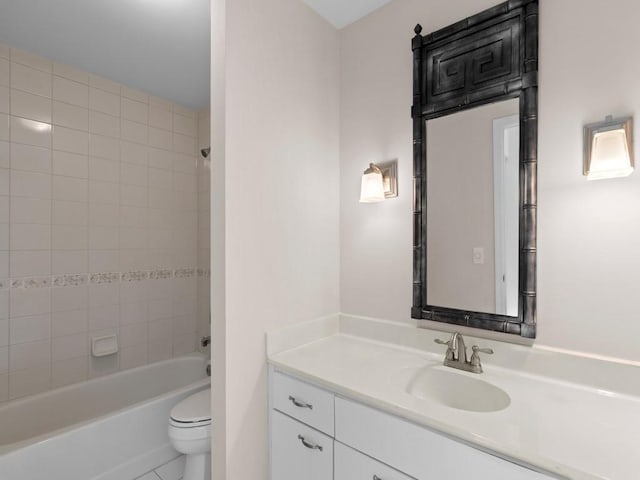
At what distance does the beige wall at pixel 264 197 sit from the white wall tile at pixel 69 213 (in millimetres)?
1627

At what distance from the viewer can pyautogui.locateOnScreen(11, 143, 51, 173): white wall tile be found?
202cm

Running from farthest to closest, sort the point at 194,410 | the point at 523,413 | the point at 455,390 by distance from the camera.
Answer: the point at 194,410 < the point at 455,390 < the point at 523,413

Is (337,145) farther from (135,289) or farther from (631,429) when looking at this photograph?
(135,289)

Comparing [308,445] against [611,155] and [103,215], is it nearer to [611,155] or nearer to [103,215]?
[611,155]

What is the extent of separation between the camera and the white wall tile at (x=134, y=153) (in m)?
2.53

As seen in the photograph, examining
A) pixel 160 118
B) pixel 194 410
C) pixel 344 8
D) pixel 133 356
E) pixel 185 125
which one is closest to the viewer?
pixel 344 8

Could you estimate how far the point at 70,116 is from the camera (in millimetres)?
2246

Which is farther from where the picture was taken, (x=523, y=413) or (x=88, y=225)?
(x=88, y=225)

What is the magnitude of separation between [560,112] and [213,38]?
1.39 meters

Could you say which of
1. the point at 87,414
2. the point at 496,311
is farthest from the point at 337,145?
the point at 87,414

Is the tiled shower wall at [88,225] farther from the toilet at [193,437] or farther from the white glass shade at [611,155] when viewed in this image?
the white glass shade at [611,155]

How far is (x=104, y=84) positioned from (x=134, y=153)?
1.72ft

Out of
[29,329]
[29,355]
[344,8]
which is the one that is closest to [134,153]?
[29,329]

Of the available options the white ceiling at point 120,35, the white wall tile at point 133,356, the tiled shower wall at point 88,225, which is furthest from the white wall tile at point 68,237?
the white ceiling at point 120,35
